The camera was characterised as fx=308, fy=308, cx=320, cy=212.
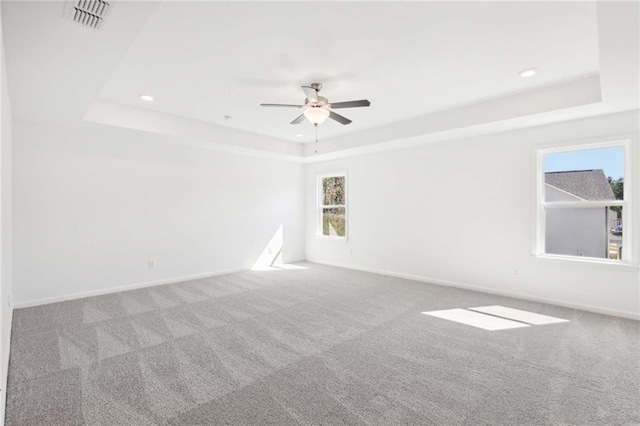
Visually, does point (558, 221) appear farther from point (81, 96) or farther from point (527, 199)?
point (81, 96)

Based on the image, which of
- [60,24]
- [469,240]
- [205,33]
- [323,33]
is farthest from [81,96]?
[469,240]

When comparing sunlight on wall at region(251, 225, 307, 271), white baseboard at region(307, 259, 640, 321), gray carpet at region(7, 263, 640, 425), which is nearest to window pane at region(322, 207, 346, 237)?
white baseboard at region(307, 259, 640, 321)

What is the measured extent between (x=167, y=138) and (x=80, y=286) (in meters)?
2.45

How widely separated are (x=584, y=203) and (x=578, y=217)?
0.21 m

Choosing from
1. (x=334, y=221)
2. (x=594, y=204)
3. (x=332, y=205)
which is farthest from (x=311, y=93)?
(x=334, y=221)

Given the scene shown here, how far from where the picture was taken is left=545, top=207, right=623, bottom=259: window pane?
3793mm

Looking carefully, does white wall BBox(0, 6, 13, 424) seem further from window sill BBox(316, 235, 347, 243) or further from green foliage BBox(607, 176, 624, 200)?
green foliage BBox(607, 176, 624, 200)

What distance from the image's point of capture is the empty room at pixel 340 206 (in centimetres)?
210

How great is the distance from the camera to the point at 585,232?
4016mm

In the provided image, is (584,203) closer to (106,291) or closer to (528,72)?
(528,72)

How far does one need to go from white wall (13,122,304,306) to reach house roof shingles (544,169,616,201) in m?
4.98

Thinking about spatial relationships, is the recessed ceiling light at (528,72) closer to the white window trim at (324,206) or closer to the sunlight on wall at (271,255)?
the white window trim at (324,206)

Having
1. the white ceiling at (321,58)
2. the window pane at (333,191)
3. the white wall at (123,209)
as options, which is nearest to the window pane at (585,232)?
the white ceiling at (321,58)

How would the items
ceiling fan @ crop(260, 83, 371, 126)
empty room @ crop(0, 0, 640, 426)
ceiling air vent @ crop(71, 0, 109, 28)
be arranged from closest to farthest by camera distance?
ceiling air vent @ crop(71, 0, 109, 28) → empty room @ crop(0, 0, 640, 426) → ceiling fan @ crop(260, 83, 371, 126)
